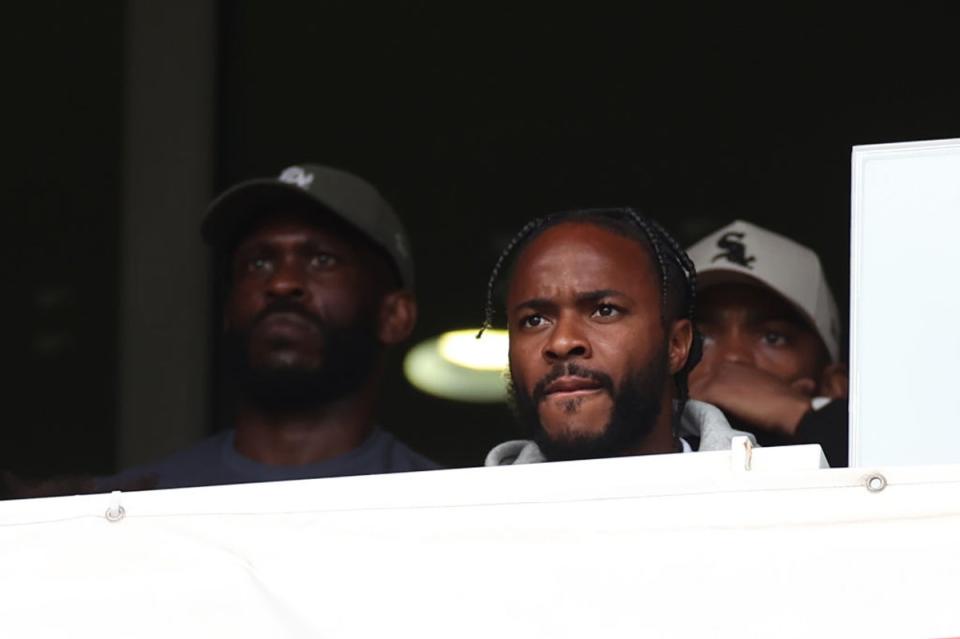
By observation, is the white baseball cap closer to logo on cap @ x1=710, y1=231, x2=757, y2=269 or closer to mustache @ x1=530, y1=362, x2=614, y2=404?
logo on cap @ x1=710, y1=231, x2=757, y2=269

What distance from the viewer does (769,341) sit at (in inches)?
167

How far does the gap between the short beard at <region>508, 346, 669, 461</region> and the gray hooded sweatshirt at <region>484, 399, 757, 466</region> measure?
0.12ft

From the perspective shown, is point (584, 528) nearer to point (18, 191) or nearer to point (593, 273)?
point (593, 273)

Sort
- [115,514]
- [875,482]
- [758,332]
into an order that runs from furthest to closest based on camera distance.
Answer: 1. [758,332]
2. [115,514]
3. [875,482]

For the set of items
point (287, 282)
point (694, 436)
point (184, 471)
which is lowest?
point (184, 471)

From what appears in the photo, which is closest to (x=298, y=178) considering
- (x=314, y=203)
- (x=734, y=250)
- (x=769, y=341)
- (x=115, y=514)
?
(x=314, y=203)

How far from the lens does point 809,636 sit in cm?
200

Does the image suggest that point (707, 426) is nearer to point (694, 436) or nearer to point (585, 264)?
point (694, 436)

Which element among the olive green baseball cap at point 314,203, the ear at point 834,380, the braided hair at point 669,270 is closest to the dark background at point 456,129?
the ear at point 834,380

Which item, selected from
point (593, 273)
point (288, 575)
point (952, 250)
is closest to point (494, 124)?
point (593, 273)

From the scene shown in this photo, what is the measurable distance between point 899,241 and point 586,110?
2.53m

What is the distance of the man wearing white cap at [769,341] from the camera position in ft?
13.4

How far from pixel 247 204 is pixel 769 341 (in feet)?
3.32

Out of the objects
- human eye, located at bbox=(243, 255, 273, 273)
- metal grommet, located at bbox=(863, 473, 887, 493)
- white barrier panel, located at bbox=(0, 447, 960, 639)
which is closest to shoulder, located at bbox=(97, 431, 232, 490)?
human eye, located at bbox=(243, 255, 273, 273)
